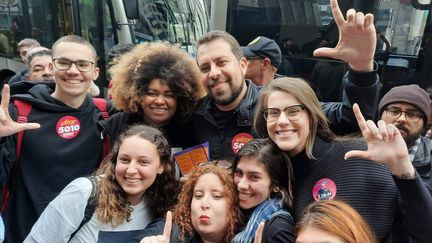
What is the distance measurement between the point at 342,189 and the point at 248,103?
2.95ft

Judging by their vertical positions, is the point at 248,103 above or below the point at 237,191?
above

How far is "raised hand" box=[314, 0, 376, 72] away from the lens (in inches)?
70.9

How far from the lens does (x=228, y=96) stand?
7.97ft

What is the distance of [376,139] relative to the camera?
1640 millimetres

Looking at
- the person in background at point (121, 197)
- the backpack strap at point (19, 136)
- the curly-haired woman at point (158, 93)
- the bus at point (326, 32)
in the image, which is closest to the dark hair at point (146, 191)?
the person in background at point (121, 197)

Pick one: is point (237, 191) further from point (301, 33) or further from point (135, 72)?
point (301, 33)

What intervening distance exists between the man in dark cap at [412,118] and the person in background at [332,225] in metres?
1.12

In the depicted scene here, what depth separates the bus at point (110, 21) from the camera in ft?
19.1

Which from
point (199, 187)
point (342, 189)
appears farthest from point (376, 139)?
point (199, 187)

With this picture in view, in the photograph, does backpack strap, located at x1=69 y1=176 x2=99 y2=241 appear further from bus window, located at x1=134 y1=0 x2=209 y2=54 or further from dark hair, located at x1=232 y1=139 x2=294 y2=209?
bus window, located at x1=134 y1=0 x2=209 y2=54

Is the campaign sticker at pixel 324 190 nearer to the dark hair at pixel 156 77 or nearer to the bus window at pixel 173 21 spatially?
the dark hair at pixel 156 77

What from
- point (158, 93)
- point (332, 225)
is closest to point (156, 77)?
point (158, 93)

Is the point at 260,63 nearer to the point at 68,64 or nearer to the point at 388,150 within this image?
the point at 68,64

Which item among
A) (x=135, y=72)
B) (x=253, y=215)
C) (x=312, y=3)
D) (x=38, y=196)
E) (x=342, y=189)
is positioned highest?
(x=312, y=3)
